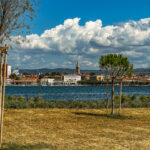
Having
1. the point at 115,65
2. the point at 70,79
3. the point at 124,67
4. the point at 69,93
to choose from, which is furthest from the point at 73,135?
the point at 70,79

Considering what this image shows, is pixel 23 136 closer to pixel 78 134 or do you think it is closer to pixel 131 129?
pixel 78 134

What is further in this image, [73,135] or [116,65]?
[116,65]

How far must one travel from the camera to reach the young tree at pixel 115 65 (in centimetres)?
1358

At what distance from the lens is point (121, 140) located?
7.94m

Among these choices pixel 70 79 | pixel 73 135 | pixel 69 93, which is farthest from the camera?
pixel 70 79

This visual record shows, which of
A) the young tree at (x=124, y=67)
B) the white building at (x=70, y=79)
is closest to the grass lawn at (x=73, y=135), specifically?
the young tree at (x=124, y=67)

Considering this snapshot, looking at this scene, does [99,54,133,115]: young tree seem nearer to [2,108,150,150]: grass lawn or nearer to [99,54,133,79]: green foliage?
[99,54,133,79]: green foliage

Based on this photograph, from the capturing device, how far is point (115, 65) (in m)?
13.6

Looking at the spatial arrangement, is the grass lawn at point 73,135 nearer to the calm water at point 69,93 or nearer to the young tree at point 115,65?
the young tree at point 115,65

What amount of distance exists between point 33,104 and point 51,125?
8.13 metres

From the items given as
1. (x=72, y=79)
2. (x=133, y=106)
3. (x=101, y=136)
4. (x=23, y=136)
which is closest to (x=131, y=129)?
(x=101, y=136)

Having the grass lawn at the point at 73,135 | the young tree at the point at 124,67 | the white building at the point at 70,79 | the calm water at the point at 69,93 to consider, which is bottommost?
the calm water at the point at 69,93

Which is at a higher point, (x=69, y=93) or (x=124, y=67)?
(x=124, y=67)

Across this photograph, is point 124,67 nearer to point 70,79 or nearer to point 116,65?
point 116,65
